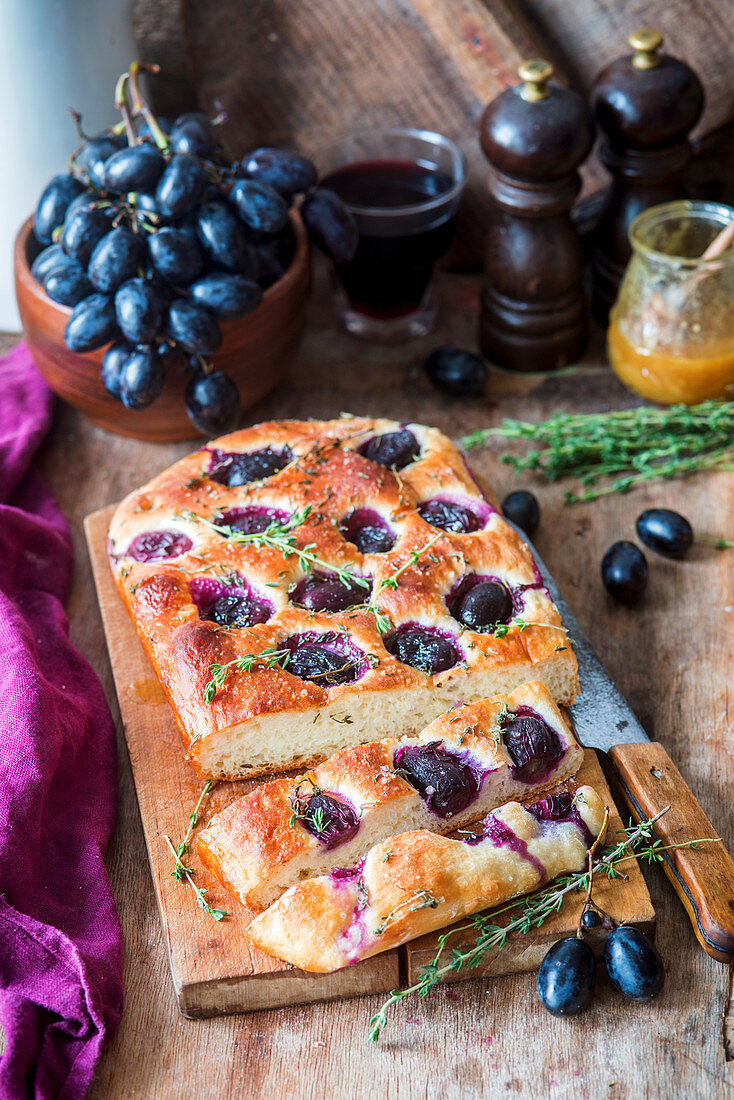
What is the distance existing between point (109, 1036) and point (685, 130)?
10.7ft

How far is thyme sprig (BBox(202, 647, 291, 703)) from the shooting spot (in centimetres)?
235

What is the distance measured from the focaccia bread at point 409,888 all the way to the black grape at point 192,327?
1606 millimetres

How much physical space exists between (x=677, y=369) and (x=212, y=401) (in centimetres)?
155

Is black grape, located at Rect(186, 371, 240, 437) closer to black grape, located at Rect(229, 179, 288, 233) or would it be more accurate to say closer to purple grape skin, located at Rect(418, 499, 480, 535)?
black grape, located at Rect(229, 179, 288, 233)

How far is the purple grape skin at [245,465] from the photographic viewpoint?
2.95m

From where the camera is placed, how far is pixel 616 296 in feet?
12.9

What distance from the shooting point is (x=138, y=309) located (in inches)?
115

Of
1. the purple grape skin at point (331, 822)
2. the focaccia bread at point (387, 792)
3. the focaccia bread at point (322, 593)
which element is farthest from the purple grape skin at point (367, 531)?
the purple grape skin at point (331, 822)

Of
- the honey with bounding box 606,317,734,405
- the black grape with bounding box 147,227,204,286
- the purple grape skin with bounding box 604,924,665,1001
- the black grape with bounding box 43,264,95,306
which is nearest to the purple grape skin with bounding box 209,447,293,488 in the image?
the black grape with bounding box 147,227,204,286

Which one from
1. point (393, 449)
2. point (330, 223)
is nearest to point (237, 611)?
point (393, 449)

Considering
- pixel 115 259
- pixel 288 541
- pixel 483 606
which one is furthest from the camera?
pixel 115 259

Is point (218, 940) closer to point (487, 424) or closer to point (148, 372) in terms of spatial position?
point (148, 372)

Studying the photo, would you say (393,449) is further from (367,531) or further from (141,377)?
(141,377)

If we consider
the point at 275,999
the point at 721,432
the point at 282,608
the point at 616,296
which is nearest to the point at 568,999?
the point at 275,999
